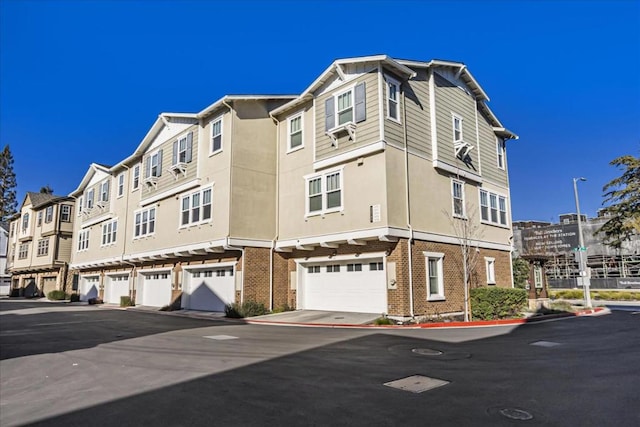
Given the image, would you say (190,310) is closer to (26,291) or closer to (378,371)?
(378,371)

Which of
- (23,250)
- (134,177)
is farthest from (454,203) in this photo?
(23,250)

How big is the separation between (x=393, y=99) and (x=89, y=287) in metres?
33.6

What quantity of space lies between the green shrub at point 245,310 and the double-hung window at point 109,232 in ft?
58.0

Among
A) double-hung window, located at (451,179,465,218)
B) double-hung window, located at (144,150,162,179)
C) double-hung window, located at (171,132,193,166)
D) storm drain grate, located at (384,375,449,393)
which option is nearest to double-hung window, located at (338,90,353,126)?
double-hung window, located at (451,179,465,218)

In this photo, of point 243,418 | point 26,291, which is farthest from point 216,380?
point 26,291

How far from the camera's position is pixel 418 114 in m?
18.6

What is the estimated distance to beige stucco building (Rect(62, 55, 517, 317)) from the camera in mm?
16750

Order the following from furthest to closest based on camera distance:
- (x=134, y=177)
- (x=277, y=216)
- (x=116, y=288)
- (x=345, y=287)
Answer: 1. (x=116, y=288)
2. (x=134, y=177)
3. (x=277, y=216)
4. (x=345, y=287)

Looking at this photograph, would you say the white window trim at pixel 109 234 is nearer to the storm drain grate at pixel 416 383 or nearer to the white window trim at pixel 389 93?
the white window trim at pixel 389 93

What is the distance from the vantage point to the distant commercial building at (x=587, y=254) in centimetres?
4278

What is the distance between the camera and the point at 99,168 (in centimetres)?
3644

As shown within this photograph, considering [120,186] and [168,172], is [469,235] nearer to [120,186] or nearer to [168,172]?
[168,172]

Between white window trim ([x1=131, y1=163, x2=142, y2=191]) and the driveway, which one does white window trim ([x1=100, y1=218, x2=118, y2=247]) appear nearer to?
white window trim ([x1=131, y1=163, x2=142, y2=191])

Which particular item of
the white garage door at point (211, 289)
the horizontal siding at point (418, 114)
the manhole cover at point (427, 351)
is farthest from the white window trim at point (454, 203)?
the white garage door at point (211, 289)
